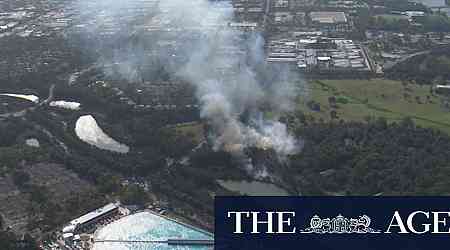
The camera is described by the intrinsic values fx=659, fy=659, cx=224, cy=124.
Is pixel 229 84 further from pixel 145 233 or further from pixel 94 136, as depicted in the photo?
pixel 145 233

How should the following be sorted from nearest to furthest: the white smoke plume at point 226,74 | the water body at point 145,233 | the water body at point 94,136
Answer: the water body at point 145,233, the white smoke plume at point 226,74, the water body at point 94,136

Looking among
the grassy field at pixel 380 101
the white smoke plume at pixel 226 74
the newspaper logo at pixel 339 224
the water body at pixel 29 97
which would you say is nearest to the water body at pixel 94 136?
the white smoke plume at pixel 226 74

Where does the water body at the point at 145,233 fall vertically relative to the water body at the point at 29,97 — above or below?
below

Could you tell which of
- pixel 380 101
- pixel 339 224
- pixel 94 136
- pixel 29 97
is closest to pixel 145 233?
pixel 94 136

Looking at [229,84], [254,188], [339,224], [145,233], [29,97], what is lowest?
[254,188]

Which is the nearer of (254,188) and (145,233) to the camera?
(145,233)

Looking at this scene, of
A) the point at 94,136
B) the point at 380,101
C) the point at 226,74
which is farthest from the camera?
the point at 226,74

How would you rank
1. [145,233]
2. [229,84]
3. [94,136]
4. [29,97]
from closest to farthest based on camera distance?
[145,233], [94,136], [229,84], [29,97]

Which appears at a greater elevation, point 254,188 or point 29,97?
point 29,97

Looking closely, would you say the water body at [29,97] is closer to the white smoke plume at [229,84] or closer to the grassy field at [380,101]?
the white smoke plume at [229,84]
